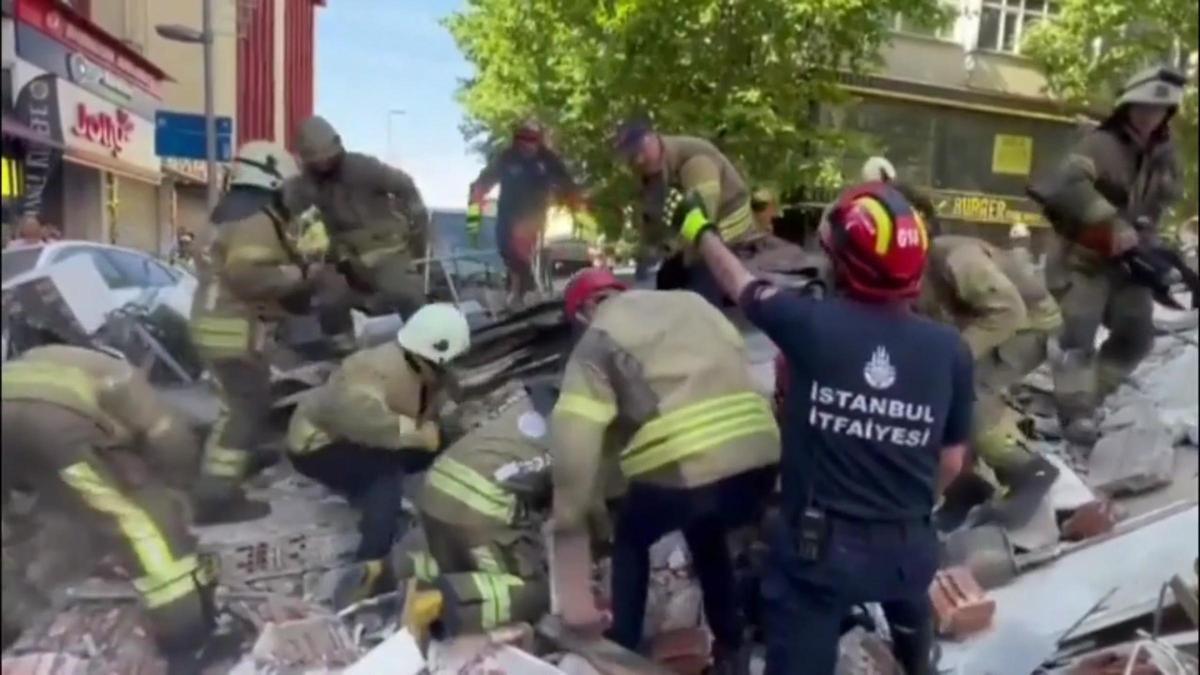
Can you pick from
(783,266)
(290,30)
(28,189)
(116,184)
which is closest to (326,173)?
(290,30)

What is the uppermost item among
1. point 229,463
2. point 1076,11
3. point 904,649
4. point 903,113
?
point 1076,11

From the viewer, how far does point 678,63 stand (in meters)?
2.23

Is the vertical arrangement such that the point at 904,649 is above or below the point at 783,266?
below

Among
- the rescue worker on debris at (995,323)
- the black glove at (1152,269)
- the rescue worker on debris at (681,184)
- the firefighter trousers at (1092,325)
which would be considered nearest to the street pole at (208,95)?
the rescue worker on debris at (681,184)

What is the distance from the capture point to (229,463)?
2359 millimetres

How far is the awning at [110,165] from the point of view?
1595 millimetres

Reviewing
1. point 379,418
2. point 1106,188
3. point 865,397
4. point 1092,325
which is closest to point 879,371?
point 865,397

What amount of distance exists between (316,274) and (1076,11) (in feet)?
4.84

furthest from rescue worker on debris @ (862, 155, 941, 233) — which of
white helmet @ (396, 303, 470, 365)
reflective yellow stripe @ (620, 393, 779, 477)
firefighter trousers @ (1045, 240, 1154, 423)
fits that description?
white helmet @ (396, 303, 470, 365)

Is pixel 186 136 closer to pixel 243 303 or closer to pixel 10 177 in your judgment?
pixel 10 177

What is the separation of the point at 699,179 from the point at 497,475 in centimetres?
66

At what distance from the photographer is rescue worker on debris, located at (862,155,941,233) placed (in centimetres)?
229

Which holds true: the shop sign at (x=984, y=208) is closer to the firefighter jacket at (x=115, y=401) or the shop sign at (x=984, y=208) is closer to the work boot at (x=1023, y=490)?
the work boot at (x=1023, y=490)

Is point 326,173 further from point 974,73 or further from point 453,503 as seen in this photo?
point 974,73
